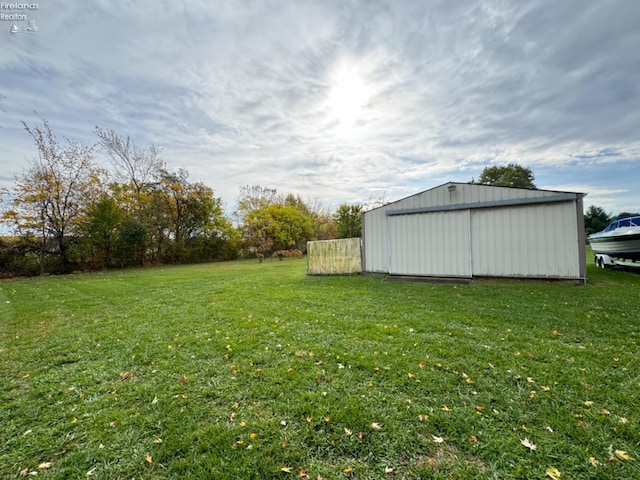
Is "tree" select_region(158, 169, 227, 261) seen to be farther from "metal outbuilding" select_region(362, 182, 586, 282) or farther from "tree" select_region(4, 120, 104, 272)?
"metal outbuilding" select_region(362, 182, 586, 282)

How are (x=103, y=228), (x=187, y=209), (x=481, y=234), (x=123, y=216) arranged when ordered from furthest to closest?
(x=187, y=209) < (x=123, y=216) < (x=103, y=228) < (x=481, y=234)

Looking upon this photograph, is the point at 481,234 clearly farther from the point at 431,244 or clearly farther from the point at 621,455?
the point at 621,455

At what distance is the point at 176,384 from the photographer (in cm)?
264

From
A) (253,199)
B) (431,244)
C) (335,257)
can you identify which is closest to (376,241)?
(335,257)

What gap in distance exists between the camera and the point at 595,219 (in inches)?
1001

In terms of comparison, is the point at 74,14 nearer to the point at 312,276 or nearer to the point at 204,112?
the point at 204,112

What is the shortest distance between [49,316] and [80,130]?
14096mm

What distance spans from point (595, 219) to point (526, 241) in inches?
1088

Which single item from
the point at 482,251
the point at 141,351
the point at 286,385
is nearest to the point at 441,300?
the point at 482,251

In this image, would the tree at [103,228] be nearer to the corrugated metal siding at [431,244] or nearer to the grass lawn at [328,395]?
the grass lawn at [328,395]

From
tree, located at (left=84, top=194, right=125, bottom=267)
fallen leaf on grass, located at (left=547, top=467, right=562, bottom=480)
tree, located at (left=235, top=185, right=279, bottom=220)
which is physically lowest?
fallen leaf on grass, located at (left=547, top=467, right=562, bottom=480)

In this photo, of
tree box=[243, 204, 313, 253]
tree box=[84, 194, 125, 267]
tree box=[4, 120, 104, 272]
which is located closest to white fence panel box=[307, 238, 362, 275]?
tree box=[243, 204, 313, 253]

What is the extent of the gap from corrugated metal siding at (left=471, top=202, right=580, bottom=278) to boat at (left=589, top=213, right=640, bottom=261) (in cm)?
354

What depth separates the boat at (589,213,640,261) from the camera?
8.60 metres
